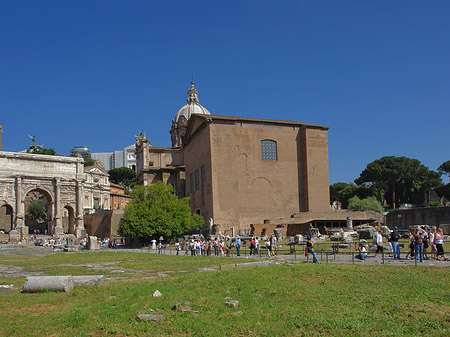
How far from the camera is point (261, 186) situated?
44906mm

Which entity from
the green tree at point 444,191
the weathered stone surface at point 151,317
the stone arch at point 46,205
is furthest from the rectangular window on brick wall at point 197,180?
the weathered stone surface at point 151,317

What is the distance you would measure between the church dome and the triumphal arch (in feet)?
68.8

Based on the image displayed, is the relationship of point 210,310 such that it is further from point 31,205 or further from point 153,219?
point 31,205

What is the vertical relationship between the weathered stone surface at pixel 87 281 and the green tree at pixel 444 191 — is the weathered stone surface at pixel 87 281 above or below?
below

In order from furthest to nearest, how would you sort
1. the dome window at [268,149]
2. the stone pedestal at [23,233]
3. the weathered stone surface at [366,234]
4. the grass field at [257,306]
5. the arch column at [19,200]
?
the arch column at [19,200] < the dome window at [268,149] < the stone pedestal at [23,233] < the weathered stone surface at [366,234] < the grass field at [257,306]

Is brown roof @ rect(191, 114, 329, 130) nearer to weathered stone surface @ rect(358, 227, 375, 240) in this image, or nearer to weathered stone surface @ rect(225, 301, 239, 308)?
weathered stone surface @ rect(358, 227, 375, 240)

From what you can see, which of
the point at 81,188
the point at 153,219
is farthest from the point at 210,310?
the point at 81,188

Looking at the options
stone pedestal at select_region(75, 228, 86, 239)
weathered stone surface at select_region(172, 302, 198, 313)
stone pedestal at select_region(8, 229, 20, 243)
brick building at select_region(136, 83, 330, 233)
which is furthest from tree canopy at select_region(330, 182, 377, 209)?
weathered stone surface at select_region(172, 302, 198, 313)

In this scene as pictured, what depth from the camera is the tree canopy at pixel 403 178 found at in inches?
2680

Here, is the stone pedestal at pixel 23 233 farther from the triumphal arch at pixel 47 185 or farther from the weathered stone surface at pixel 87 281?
the weathered stone surface at pixel 87 281

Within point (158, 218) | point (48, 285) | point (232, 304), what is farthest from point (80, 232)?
point (232, 304)

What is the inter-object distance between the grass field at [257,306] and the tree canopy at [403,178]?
59266 millimetres

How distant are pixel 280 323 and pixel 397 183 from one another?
225 feet

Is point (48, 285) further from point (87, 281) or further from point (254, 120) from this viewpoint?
point (254, 120)
